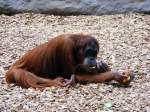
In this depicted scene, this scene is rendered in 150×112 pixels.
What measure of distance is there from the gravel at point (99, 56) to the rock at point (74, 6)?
9 cm

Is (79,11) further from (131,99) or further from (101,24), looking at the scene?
(131,99)

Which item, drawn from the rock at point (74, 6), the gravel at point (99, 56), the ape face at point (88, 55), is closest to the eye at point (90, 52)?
the ape face at point (88, 55)

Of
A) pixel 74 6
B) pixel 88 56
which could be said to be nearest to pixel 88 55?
pixel 88 56

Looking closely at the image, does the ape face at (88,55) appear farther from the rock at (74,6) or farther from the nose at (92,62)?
the rock at (74,6)

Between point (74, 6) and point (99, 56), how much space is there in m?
1.65

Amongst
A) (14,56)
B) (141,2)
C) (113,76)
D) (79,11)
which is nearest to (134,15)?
(141,2)

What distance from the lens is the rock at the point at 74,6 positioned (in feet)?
20.2

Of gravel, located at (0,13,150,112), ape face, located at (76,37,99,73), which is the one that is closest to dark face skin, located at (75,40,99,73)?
ape face, located at (76,37,99,73)

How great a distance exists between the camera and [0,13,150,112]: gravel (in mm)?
3445

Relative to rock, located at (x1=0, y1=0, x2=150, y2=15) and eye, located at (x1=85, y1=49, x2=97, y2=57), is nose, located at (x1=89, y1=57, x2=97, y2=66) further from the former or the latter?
rock, located at (x1=0, y1=0, x2=150, y2=15)

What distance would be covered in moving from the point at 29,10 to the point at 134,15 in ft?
4.03

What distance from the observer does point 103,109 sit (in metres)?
3.36

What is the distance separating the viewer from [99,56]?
468 centimetres

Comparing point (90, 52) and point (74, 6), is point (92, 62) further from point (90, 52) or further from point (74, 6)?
point (74, 6)
